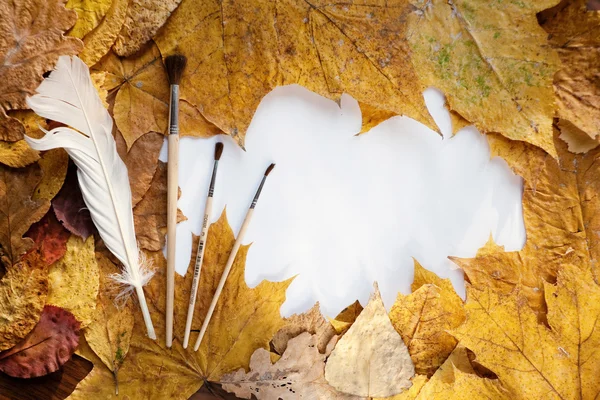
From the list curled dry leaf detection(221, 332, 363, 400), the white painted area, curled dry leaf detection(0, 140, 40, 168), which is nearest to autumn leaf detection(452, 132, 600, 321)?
the white painted area

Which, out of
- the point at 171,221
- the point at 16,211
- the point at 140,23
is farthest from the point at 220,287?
the point at 140,23

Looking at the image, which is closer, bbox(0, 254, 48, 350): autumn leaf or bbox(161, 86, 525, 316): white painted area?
bbox(0, 254, 48, 350): autumn leaf

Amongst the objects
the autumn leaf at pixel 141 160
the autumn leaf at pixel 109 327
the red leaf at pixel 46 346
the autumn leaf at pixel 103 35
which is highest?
the autumn leaf at pixel 103 35

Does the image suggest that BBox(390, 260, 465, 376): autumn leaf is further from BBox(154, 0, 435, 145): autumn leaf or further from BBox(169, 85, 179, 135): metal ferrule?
BBox(169, 85, 179, 135): metal ferrule

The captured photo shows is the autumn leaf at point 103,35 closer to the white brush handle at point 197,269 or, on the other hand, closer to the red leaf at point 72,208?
the red leaf at point 72,208

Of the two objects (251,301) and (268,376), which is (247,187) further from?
(268,376)

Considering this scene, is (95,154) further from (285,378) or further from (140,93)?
(285,378)

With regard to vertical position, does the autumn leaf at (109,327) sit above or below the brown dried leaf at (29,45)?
below

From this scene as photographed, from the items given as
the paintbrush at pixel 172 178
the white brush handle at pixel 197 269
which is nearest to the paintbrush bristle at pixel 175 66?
the paintbrush at pixel 172 178
